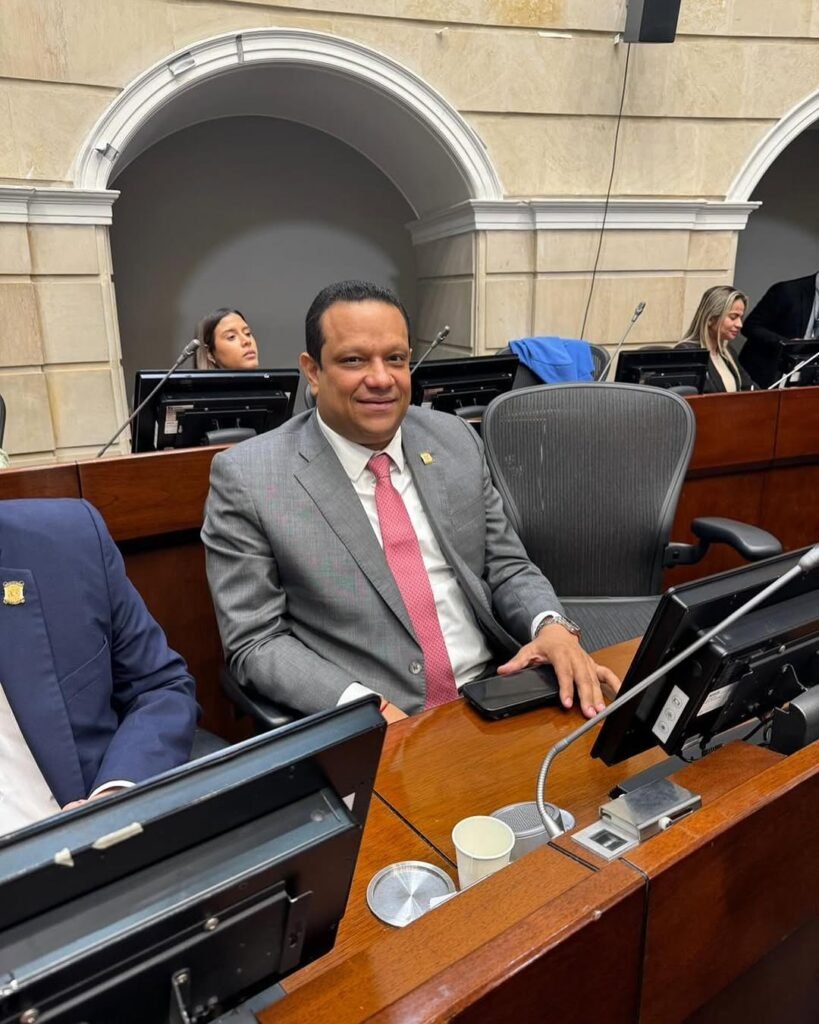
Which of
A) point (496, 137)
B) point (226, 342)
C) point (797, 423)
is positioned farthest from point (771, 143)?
point (226, 342)

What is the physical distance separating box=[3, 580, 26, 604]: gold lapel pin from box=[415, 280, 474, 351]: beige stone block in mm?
3874

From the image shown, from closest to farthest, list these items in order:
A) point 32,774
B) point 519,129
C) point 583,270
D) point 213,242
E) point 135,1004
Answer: point 135,1004 → point 32,774 → point 519,129 → point 583,270 → point 213,242

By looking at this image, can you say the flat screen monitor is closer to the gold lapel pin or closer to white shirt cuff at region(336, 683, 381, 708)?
white shirt cuff at region(336, 683, 381, 708)

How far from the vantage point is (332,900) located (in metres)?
0.48

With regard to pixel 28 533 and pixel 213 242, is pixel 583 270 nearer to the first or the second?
pixel 213 242

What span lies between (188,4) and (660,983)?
4262mm

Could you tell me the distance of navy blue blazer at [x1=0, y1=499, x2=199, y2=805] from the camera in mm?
969

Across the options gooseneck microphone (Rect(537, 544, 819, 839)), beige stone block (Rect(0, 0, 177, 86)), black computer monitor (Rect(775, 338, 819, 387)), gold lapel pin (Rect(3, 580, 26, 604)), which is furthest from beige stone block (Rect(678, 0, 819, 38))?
gold lapel pin (Rect(3, 580, 26, 604))

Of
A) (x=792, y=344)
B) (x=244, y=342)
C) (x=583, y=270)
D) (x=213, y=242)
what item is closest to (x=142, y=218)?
(x=213, y=242)

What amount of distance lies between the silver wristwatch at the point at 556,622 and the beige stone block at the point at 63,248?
3.24 metres

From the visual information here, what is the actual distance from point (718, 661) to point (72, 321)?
3748 millimetres

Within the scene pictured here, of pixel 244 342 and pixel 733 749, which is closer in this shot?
pixel 733 749

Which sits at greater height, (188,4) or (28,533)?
(188,4)

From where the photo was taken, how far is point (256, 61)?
3738 millimetres
